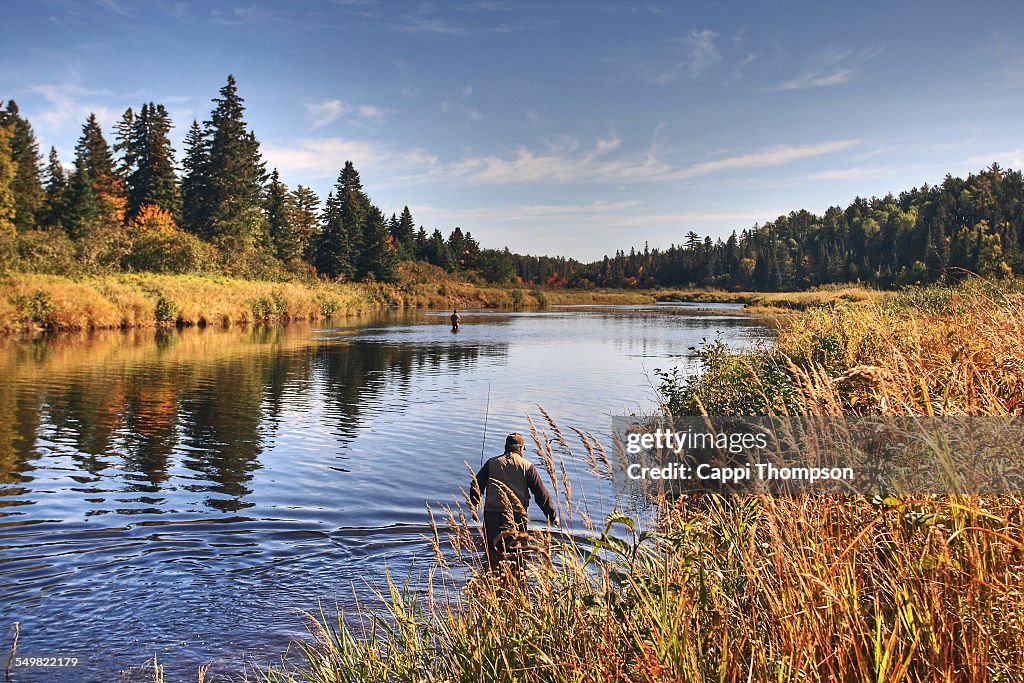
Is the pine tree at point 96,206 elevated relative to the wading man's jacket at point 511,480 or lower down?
elevated

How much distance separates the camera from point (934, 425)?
397 cm

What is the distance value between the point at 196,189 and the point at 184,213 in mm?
3255

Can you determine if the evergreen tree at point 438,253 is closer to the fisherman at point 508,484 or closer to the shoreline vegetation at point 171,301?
the shoreline vegetation at point 171,301

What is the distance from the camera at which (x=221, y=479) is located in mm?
13633

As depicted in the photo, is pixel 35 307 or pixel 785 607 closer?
pixel 785 607

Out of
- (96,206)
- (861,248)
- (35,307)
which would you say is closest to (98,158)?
(96,206)

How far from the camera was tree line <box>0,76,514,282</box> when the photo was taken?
194ft

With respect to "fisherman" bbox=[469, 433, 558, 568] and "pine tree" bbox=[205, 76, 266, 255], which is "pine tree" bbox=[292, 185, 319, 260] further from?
"fisherman" bbox=[469, 433, 558, 568]

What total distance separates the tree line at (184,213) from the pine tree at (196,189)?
0.15m

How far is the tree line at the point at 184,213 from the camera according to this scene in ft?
194

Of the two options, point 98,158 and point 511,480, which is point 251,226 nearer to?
point 98,158

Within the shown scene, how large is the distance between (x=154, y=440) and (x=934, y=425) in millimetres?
15815

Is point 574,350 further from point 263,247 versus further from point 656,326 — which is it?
point 263,247

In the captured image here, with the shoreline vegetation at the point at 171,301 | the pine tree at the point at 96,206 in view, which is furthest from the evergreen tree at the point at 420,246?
the pine tree at the point at 96,206
